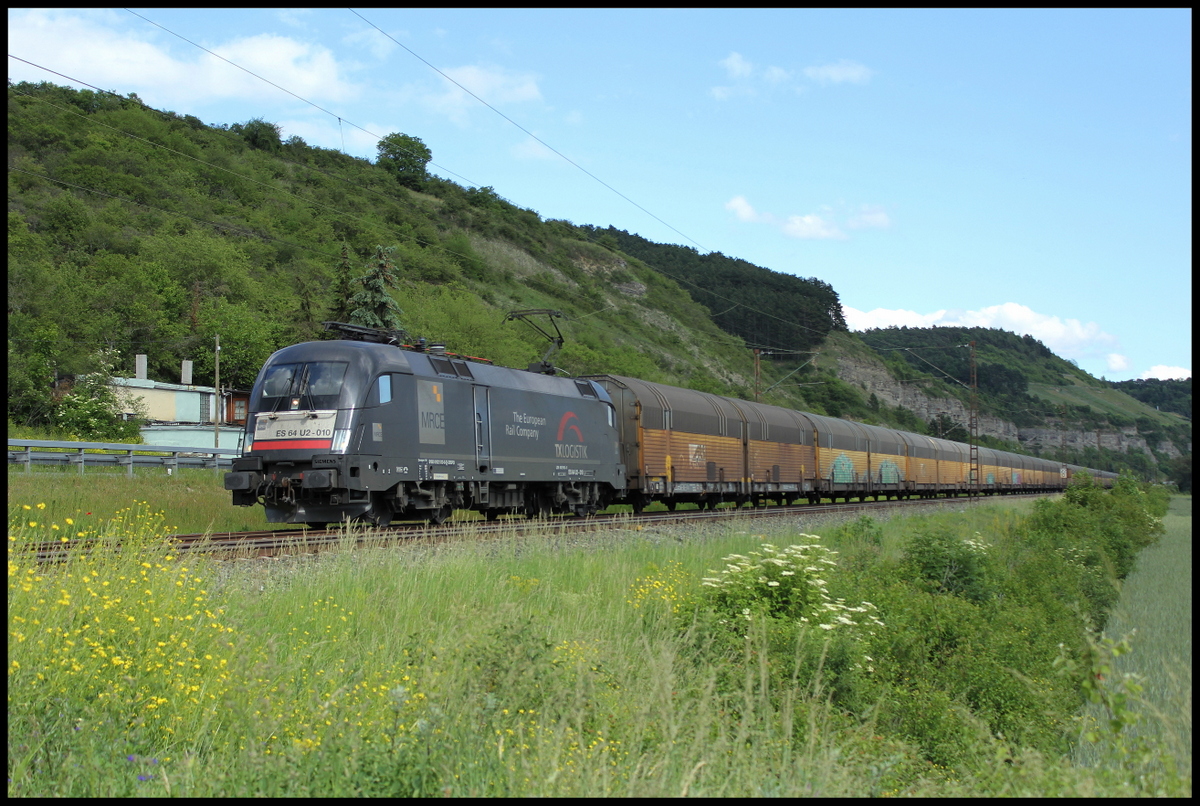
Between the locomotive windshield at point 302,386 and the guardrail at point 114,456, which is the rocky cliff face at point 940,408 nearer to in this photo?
the guardrail at point 114,456

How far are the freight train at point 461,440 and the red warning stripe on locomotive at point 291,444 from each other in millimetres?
21

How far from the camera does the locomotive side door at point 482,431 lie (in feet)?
59.1

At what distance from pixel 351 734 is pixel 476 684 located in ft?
3.93

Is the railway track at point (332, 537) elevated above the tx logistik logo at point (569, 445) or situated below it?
below

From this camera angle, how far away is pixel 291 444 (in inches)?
606

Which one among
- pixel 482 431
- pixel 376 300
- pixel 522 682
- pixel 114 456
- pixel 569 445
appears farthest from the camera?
pixel 376 300

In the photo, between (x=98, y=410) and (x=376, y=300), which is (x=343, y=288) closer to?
(x=376, y=300)

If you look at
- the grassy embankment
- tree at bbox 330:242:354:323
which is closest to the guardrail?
tree at bbox 330:242:354:323

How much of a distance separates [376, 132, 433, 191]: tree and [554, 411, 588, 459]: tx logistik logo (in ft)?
423

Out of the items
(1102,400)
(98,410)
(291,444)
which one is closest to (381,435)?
(291,444)

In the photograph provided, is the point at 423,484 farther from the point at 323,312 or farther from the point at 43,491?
the point at 323,312

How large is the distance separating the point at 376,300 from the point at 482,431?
88.9ft

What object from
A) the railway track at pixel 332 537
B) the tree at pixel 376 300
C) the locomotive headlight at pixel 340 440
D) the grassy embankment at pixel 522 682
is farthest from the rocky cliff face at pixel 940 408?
the grassy embankment at pixel 522 682

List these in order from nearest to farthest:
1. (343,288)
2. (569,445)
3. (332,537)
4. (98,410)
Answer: (332,537) → (569,445) → (98,410) → (343,288)
